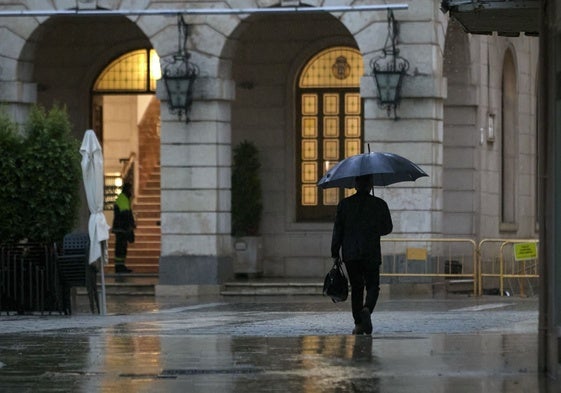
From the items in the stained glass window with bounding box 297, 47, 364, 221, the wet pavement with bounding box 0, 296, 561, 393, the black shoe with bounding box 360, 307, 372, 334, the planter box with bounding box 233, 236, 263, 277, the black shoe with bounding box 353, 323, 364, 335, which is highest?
the stained glass window with bounding box 297, 47, 364, 221

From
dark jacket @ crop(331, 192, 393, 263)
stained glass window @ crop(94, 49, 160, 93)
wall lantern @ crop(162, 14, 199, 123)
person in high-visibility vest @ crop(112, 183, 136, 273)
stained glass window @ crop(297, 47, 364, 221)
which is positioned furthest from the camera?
stained glass window @ crop(94, 49, 160, 93)

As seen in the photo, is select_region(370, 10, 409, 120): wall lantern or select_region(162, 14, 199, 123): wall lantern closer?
select_region(370, 10, 409, 120): wall lantern

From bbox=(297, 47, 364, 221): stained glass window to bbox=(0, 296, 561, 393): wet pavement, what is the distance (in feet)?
29.6

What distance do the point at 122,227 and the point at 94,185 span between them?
29.1 feet

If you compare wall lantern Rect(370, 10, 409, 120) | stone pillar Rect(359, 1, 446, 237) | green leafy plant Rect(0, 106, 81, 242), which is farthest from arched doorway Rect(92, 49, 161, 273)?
green leafy plant Rect(0, 106, 81, 242)

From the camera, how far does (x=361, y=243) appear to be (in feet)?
59.7

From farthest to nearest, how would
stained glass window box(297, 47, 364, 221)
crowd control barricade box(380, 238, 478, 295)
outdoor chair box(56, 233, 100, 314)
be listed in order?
stained glass window box(297, 47, 364, 221) → crowd control barricade box(380, 238, 478, 295) → outdoor chair box(56, 233, 100, 314)

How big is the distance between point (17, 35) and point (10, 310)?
790 centimetres

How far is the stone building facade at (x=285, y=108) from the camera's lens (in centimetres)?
2923

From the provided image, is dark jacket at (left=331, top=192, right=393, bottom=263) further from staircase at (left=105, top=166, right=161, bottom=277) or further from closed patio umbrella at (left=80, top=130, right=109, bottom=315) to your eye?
staircase at (left=105, top=166, right=161, bottom=277)

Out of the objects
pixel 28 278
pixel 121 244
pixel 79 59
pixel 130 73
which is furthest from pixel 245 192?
pixel 28 278

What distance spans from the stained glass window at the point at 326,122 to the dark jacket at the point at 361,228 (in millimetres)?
14438

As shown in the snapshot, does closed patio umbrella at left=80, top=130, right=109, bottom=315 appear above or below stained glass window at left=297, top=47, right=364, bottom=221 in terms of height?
below

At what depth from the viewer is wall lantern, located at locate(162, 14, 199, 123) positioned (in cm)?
2962
